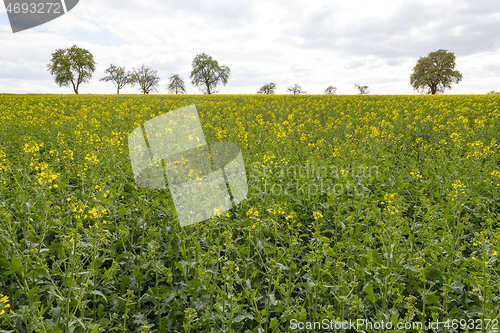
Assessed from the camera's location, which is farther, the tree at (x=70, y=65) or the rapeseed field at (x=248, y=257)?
the tree at (x=70, y=65)

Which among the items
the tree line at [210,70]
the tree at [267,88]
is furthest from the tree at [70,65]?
the tree at [267,88]

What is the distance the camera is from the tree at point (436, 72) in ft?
235

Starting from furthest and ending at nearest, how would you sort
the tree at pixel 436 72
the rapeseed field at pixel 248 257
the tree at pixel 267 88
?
the tree at pixel 267 88
the tree at pixel 436 72
the rapeseed field at pixel 248 257

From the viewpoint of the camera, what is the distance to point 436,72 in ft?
238

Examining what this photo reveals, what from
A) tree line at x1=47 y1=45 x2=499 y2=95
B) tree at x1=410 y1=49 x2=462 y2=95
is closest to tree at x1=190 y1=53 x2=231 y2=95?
tree line at x1=47 y1=45 x2=499 y2=95

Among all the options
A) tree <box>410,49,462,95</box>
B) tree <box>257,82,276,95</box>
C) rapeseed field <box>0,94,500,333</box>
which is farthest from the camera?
tree <box>257,82,276,95</box>

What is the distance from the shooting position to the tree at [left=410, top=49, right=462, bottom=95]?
71750 millimetres

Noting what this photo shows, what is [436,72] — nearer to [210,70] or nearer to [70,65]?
[210,70]

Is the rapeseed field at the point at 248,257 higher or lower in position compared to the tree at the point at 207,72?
lower

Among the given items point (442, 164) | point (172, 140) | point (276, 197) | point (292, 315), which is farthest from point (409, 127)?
point (292, 315)

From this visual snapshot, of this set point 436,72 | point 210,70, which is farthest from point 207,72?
point 436,72

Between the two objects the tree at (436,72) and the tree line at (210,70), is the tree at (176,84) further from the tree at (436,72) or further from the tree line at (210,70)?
the tree at (436,72)

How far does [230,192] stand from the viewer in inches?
233

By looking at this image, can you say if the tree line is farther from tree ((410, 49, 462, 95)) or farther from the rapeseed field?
the rapeseed field
